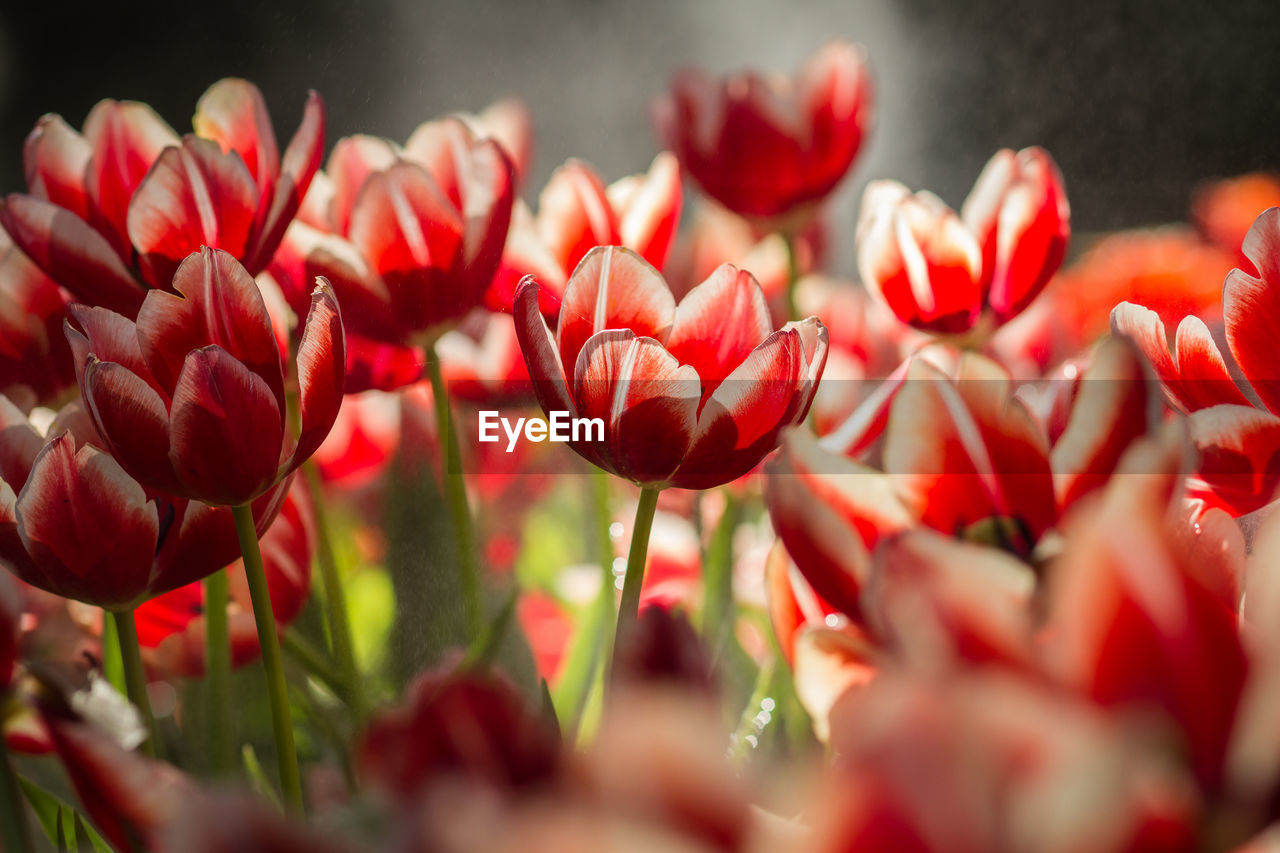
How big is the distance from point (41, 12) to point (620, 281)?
310mm

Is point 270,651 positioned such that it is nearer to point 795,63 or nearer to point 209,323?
point 209,323

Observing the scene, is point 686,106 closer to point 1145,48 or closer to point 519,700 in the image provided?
point 1145,48

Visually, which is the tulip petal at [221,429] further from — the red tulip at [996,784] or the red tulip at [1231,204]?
the red tulip at [1231,204]

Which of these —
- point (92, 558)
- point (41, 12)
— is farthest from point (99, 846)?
point (41, 12)

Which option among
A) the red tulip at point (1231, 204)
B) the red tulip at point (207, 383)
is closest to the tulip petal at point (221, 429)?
the red tulip at point (207, 383)

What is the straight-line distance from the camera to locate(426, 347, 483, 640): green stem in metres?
0.25

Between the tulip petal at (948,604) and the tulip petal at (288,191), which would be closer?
the tulip petal at (948,604)

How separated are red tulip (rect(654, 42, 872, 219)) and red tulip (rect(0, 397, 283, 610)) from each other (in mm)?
180

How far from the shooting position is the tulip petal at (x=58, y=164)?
25 cm

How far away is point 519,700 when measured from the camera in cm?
12

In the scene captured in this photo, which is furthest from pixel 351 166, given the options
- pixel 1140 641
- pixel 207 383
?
pixel 1140 641

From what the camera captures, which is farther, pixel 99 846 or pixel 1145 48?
pixel 1145 48

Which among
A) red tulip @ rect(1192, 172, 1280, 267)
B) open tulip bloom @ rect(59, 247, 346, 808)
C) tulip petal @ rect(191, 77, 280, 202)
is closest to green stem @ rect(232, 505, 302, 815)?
open tulip bloom @ rect(59, 247, 346, 808)

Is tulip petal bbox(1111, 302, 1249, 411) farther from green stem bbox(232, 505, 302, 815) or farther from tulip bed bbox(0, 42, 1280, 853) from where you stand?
green stem bbox(232, 505, 302, 815)
